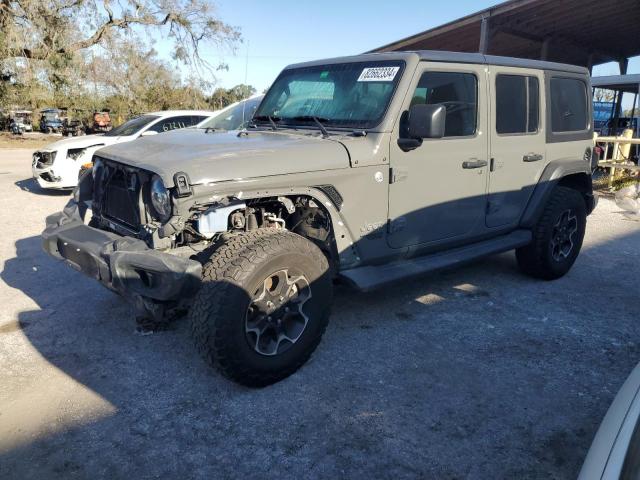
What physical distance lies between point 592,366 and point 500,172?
1.73 m

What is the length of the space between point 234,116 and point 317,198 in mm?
4773

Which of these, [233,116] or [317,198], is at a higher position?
[233,116]

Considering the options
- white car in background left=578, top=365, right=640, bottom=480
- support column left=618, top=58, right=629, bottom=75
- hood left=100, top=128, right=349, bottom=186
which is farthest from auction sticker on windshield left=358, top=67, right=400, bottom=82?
support column left=618, top=58, right=629, bottom=75

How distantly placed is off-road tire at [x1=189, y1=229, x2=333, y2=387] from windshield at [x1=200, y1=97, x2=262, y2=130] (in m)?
4.56

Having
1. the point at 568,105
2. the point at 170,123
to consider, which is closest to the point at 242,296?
the point at 568,105

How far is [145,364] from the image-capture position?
347 cm

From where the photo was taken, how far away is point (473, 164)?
164 inches

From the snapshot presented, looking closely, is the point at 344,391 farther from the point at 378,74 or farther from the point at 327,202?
the point at 378,74

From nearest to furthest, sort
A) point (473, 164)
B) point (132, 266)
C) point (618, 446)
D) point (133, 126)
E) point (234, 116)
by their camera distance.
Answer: point (618, 446) → point (132, 266) → point (473, 164) → point (234, 116) → point (133, 126)

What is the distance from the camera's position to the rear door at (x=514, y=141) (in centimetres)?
434

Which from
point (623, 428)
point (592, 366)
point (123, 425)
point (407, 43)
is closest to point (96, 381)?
point (123, 425)

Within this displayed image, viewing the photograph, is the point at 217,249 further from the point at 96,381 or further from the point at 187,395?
the point at 96,381

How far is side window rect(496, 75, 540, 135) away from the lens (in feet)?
14.2

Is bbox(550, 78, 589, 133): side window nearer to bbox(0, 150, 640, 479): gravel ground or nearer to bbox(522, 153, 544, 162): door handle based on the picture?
bbox(522, 153, 544, 162): door handle
